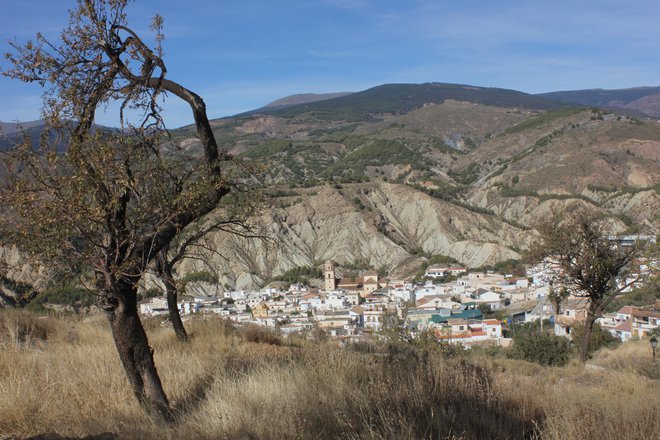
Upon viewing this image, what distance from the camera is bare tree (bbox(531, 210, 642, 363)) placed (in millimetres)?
14219

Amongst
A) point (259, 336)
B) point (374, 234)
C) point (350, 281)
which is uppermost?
point (259, 336)

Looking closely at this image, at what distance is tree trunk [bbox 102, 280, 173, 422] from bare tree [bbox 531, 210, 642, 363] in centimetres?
1243

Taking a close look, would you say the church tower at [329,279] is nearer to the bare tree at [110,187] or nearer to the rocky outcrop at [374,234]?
the rocky outcrop at [374,234]

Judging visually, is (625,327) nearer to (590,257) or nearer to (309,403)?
(590,257)

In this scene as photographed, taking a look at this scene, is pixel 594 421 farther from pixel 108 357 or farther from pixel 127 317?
pixel 108 357

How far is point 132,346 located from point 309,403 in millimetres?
1630

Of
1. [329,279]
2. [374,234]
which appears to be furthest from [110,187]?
[374,234]

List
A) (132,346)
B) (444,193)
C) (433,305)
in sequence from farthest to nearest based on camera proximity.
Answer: (444,193) → (433,305) → (132,346)

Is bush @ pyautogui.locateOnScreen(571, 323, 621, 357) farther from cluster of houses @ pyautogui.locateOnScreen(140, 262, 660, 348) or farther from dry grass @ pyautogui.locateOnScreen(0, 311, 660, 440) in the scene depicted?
dry grass @ pyautogui.locateOnScreen(0, 311, 660, 440)

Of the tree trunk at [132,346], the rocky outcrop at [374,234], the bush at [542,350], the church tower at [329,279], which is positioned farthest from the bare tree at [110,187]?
the rocky outcrop at [374,234]

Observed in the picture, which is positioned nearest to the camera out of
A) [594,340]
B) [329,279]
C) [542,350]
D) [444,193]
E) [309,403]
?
[309,403]

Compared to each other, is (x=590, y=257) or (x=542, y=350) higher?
(x=590, y=257)

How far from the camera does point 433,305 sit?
46.8m

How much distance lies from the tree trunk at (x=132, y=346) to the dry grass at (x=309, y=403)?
0.60 feet
